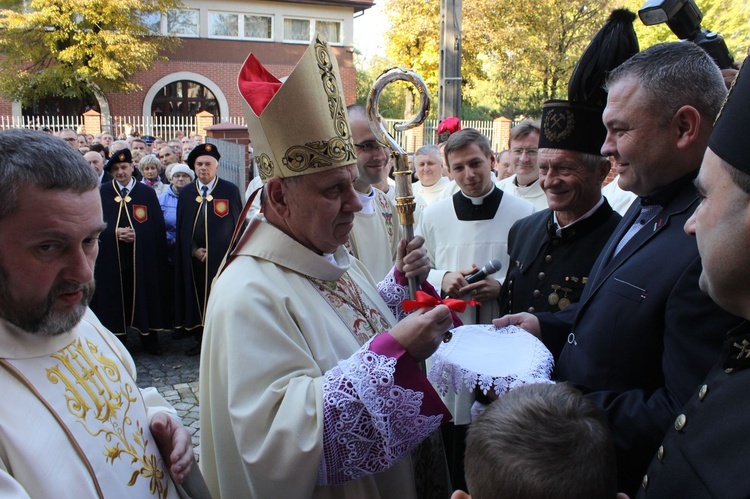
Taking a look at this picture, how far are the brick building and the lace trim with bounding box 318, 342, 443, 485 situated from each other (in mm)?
27758

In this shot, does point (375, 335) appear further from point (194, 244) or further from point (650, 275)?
point (194, 244)

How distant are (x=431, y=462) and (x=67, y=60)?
1071 inches

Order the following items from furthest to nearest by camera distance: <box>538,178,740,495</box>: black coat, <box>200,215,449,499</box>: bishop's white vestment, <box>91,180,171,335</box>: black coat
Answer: <box>91,180,171,335</box>: black coat → <box>200,215,449,499</box>: bishop's white vestment → <box>538,178,740,495</box>: black coat

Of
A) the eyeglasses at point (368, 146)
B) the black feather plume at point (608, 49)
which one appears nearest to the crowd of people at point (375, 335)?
the black feather plume at point (608, 49)

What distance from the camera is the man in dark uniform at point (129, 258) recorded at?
7273 mm

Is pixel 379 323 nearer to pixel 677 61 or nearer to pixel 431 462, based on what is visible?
pixel 431 462

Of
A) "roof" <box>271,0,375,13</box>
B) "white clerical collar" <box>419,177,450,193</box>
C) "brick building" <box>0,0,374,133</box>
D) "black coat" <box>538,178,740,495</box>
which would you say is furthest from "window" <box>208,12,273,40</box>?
"black coat" <box>538,178,740,495</box>

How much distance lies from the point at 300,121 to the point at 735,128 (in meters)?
1.46

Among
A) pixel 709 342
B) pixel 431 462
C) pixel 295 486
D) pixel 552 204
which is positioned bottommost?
pixel 431 462

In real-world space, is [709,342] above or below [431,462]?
above

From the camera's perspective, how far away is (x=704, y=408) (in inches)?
55.8

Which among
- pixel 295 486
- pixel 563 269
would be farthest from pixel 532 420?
pixel 563 269

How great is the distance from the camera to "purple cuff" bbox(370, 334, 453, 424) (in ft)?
6.40

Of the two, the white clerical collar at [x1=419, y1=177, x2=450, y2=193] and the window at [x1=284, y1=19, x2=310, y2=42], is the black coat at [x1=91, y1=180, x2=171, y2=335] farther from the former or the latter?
the window at [x1=284, y1=19, x2=310, y2=42]
